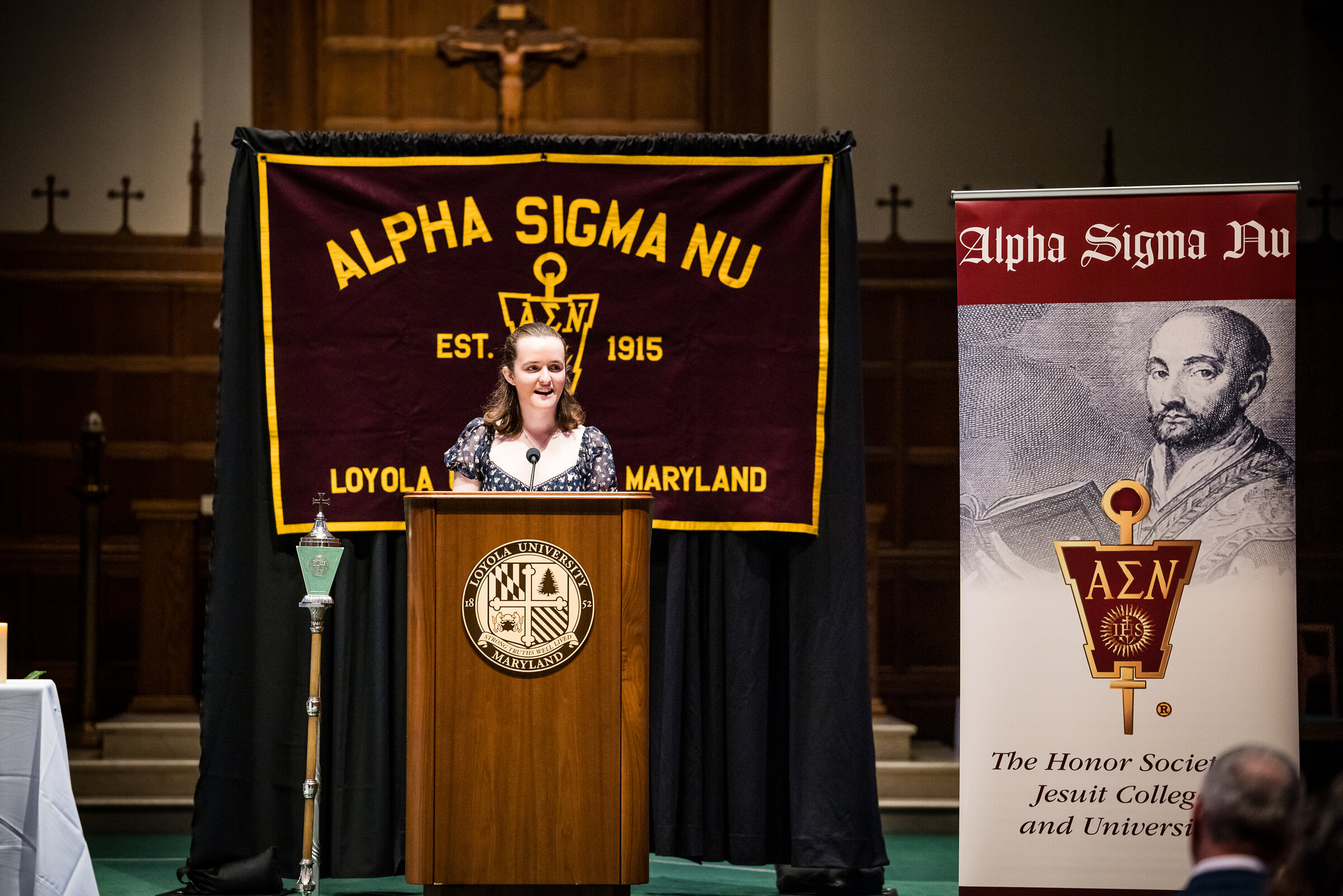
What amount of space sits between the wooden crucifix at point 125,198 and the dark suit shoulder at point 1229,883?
600 cm

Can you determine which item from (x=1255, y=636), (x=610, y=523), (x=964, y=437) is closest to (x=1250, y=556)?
(x=1255, y=636)

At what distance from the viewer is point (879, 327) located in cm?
671

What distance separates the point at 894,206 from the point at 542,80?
5.91 ft

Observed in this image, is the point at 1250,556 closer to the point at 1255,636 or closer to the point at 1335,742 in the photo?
the point at 1255,636

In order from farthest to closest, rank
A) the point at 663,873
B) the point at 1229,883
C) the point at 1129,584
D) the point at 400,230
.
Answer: the point at 663,873 → the point at 400,230 → the point at 1129,584 → the point at 1229,883

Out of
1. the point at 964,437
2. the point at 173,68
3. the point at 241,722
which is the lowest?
the point at 241,722

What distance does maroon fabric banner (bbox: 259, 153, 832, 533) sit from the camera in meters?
4.25

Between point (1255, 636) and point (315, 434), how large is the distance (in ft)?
9.15

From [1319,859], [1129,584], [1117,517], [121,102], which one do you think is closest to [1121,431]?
[1117,517]

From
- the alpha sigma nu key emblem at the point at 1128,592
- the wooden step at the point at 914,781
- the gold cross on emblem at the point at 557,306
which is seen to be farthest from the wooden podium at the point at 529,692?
the wooden step at the point at 914,781

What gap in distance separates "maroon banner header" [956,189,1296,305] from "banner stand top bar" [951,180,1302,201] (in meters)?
0.01

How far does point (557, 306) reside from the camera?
14.1ft

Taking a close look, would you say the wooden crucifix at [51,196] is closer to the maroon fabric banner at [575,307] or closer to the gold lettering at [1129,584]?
the maroon fabric banner at [575,307]

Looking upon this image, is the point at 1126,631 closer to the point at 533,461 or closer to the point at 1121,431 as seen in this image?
the point at 1121,431
